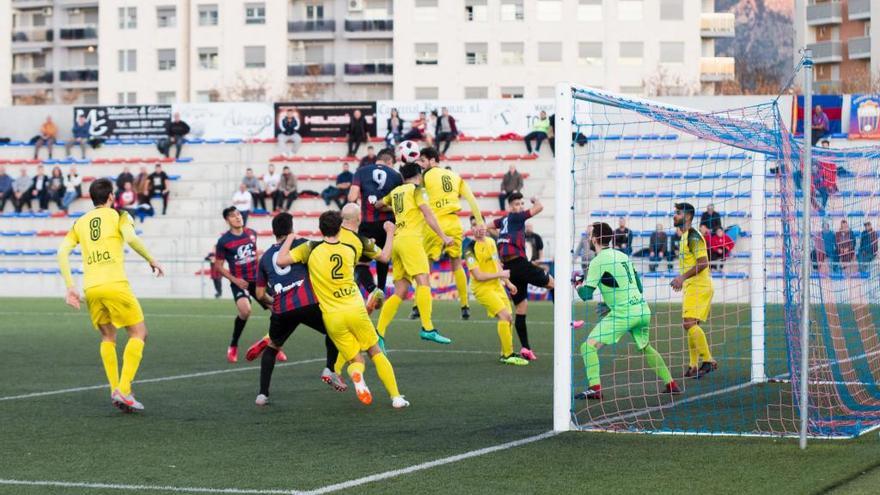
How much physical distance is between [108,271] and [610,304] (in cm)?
417

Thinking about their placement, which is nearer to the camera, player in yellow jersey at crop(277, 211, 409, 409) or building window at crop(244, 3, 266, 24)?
player in yellow jersey at crop(277, 211, 409, 409)

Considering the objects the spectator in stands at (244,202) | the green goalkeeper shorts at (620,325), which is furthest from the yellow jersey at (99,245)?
the spectator in stands at (244,202)

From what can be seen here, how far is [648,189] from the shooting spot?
31453mm

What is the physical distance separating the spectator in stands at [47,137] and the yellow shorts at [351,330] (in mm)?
33529

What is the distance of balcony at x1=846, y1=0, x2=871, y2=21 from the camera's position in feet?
306

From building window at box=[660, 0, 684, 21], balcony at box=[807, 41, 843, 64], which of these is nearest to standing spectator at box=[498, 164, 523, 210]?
building window at box=[660, 0, 684, 21]

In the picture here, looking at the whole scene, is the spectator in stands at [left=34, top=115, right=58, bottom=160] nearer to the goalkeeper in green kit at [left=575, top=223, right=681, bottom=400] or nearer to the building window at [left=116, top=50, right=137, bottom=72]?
the goalkeeper in green kit at [left=575, top=223, right=681, bottom=400]

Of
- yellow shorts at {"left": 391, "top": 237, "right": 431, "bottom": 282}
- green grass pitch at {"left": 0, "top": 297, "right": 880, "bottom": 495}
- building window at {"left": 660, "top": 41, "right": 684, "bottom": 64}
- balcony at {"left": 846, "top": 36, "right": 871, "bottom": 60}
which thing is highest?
balcony at {"left": 846, "top": 36, "right": 871, "bottom": 60}

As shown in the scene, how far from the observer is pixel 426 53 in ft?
277

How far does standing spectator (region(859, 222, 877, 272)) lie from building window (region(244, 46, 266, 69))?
77816mm

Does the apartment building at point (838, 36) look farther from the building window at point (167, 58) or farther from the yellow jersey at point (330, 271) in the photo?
the yellow jersey at point (330, 271)

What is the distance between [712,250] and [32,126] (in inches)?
1359

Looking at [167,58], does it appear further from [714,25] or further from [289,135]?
[289,135]

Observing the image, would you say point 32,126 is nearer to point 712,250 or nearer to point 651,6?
point 712,250
